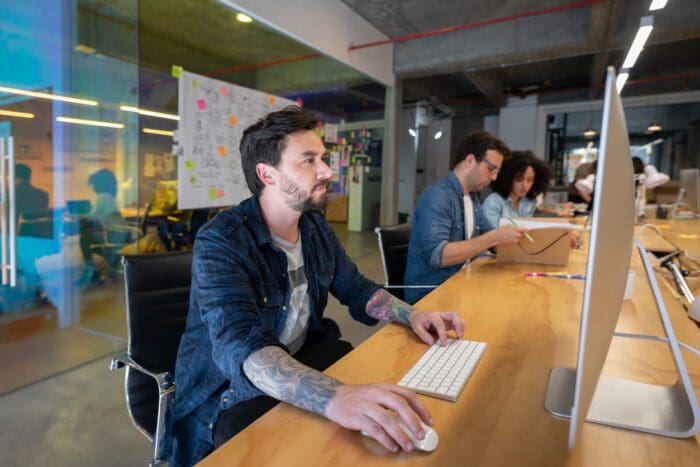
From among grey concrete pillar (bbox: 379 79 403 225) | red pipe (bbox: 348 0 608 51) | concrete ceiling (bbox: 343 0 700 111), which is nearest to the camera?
concrete ceiling (bbox: 343 0 700 111)

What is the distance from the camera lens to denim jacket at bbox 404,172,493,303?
2.14 metres

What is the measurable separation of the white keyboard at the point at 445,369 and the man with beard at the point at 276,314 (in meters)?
0.07

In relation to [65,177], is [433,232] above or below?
below

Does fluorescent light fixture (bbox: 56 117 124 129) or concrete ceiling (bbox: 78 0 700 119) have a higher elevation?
concrete ceiling (bbox: 78 0 700 119)

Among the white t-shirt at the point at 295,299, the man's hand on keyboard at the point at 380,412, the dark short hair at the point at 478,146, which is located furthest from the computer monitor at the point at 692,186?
the man's hand on keyboard at the point at 380,412

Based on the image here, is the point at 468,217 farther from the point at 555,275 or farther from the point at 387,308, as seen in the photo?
the point at 387,308

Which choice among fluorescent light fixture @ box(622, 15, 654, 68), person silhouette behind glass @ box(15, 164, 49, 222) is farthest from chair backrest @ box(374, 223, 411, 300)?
fluorescent light fixture @ box(622, 15, 654, 68)

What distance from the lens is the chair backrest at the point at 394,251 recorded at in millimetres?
2252

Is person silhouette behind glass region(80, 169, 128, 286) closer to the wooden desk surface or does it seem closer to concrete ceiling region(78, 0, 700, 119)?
concrete ceiling region(78, 0, 700, 119)

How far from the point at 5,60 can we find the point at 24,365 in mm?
1667

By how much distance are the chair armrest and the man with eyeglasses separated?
1335mm

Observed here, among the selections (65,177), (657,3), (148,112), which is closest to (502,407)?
(65,177)

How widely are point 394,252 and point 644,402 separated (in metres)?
1.59

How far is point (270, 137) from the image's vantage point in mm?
1327
